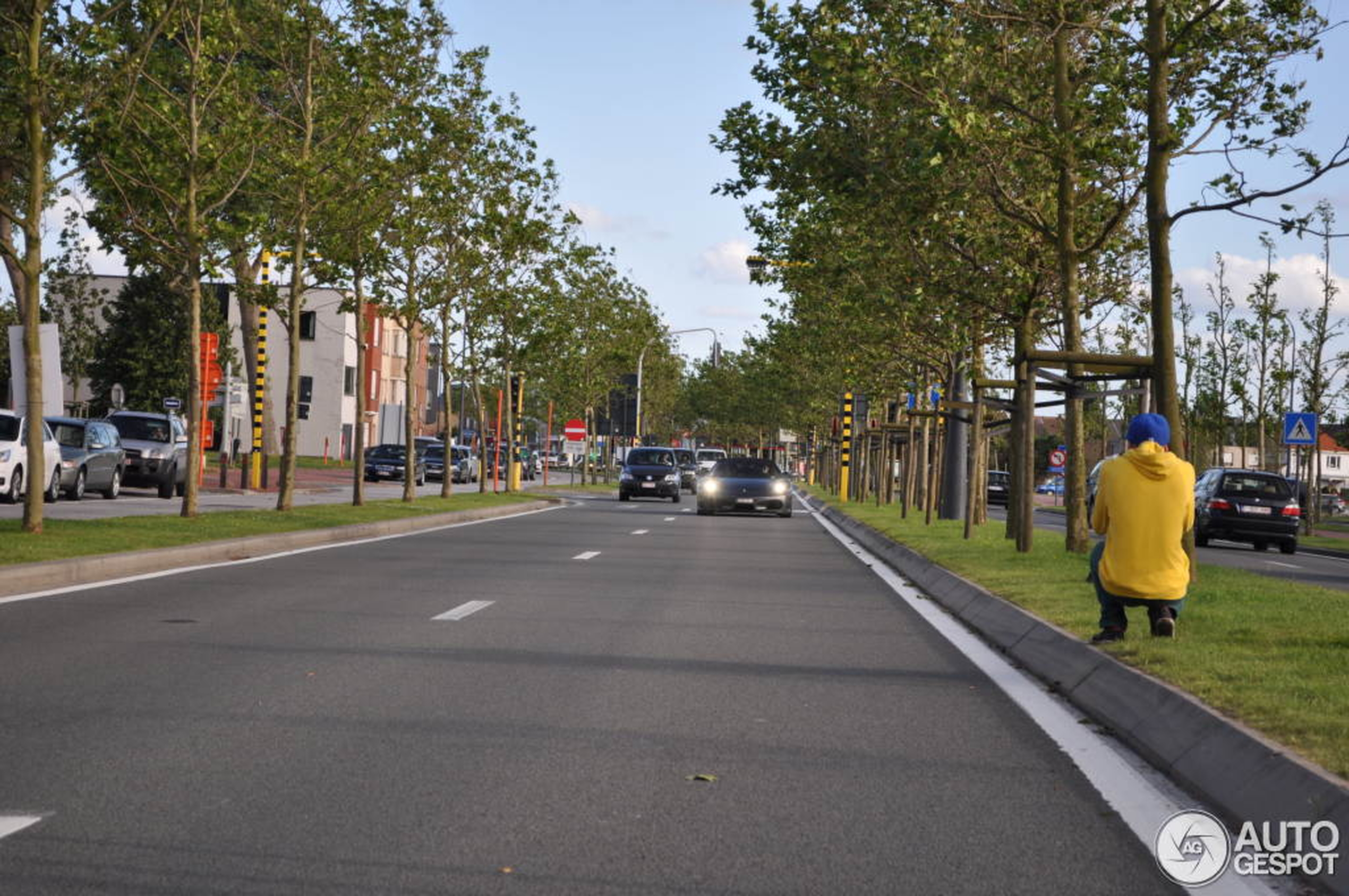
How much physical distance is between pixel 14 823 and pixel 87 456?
88.0ft

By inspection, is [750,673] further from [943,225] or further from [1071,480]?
[943,225]

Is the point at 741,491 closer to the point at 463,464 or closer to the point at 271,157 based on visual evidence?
the point at 271,157

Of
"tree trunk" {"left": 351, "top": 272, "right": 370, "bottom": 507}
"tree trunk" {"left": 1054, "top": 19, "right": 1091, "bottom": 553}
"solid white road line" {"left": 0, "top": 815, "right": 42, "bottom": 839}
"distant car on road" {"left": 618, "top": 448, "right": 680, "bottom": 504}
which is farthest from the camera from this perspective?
"distant car on road" {"left": 618, "top": 448, "right": 680, "bottom": 504}

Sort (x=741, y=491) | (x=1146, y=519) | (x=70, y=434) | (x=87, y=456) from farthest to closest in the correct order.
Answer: (x=741, y=491)
(x=70, y=434)
(x=87, y=456)
(x=1146, y=519)

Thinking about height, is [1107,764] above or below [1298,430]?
below

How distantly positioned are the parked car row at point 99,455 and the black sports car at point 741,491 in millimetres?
11592

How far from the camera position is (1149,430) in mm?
9703

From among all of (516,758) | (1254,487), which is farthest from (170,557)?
(1254,487)

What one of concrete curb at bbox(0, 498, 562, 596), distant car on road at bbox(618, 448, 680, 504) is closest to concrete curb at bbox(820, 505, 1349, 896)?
concrete curb at bbox(0, 498, 562, 596)

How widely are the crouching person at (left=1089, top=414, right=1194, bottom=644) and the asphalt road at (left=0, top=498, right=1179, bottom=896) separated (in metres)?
0.99

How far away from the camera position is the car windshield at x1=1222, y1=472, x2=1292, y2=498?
3447cm

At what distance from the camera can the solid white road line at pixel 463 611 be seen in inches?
489

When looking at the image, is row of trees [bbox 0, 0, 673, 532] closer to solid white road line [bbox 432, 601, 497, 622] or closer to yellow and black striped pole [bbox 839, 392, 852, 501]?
solid white road line [bbox 432, 601, 497, 622]

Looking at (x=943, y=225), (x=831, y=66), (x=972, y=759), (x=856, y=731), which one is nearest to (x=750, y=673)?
(x=856, y=731)
